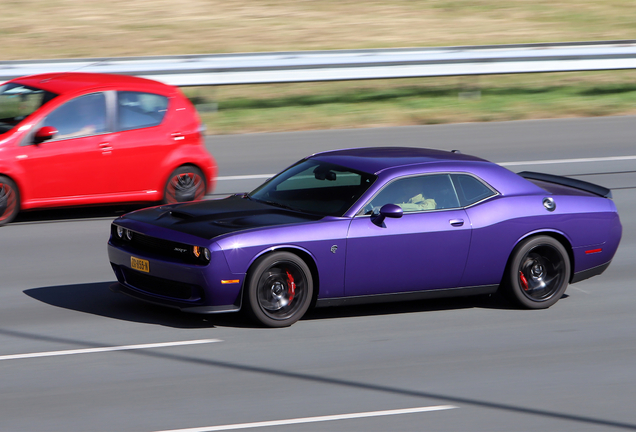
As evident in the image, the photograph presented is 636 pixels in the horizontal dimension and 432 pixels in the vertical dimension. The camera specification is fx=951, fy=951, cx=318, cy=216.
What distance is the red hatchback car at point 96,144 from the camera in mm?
10781

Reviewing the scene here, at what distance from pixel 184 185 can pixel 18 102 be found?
86.2 inches

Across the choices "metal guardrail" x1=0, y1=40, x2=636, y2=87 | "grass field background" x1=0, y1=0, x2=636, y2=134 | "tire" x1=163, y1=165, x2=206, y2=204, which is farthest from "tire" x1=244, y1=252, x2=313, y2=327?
"metal guardrail" x1=0, y1=40, x2=636, y2=87

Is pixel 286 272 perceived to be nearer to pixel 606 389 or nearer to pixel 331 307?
pixel 331 307

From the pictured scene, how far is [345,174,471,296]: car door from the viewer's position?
24.8 ft

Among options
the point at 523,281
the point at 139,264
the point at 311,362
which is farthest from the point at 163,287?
the point at 523,281

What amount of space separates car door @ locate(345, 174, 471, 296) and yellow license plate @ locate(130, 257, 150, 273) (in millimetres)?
1560

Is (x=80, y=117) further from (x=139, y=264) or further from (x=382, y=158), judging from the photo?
(x=382, y=158)

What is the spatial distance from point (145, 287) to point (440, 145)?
926 cm

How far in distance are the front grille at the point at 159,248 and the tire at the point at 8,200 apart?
3.30 meters

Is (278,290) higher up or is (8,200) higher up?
(8,200)

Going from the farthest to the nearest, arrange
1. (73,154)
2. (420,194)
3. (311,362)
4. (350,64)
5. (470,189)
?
(350,64)
(73,154)
(470,189)
(420,194)
(311,362)

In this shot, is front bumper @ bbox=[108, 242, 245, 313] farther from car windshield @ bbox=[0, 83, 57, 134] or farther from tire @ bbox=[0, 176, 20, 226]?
car windshield @ bbox=[0, 83, 57, 134]

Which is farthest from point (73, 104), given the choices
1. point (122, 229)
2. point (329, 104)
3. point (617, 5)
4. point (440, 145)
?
point (617, 5)

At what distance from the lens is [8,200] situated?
10.7 m
